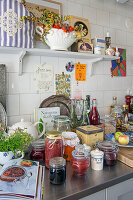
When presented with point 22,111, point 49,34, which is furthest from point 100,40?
Result: point 22,111

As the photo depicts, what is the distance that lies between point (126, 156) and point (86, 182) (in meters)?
0.32

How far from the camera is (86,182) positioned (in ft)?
2.63

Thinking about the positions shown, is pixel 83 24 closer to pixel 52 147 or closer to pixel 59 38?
pixel 59 38

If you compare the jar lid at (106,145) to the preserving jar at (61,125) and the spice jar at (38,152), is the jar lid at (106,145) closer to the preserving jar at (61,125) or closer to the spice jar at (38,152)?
the preserving jar at (61,125)

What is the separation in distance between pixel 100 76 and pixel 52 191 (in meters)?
1.18

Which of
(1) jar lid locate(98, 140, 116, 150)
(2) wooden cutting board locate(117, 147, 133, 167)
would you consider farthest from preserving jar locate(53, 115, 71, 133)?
(2) wooden cutting board locate(117, 147, 133, 167)

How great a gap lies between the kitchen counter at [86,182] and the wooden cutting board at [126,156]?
3 cm

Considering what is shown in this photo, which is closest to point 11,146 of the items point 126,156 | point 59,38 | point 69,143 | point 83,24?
point 69,143

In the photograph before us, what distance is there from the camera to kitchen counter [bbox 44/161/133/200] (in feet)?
2.36

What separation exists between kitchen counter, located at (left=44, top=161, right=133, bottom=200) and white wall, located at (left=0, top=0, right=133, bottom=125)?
0.59m

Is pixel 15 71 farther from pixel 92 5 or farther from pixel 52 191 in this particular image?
pixel 92 5

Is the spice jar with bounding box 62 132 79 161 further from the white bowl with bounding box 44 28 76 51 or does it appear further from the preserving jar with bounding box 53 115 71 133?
the white bowl with bounding box 44 28 76 51

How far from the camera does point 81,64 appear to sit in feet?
4.99

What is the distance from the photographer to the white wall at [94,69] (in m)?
1.27
